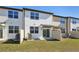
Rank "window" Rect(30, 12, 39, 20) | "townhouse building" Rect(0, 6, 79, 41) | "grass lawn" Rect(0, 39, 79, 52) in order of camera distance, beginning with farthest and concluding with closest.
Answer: "window" Rect(30, 12, 39, 20) → "townhouse building" Rect(0, 6, 79, 41) → "grass lawn" Rect(0, 39, 79, 52)

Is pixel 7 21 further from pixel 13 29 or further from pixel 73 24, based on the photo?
pixel 73 24

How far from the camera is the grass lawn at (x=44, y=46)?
6816 millimetres

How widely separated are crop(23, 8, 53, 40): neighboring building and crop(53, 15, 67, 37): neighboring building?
0.19 meters

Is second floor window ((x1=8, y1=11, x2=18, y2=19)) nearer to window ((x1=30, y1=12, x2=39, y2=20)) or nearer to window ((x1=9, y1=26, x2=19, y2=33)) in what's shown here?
window ((x1=9, y1=26, x2=19, y2=33))

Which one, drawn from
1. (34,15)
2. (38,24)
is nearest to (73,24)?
(38,24)

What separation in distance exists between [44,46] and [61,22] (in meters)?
1.41

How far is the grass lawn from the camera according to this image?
6.82 m

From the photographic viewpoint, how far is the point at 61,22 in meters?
7.41

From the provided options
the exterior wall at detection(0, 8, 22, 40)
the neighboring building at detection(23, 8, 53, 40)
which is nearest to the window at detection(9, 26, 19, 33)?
the exterior wall at detection(0, 8, 22, 40)

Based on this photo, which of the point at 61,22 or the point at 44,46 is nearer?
the point at 44,46

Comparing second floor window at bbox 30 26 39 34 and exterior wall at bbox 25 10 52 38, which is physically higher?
exterior wall at bbox 25 10 52 38

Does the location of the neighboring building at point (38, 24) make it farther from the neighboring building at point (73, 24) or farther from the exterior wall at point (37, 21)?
the neighboring building at point (73, 24)

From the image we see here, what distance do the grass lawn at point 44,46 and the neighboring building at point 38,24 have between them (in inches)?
12.0
